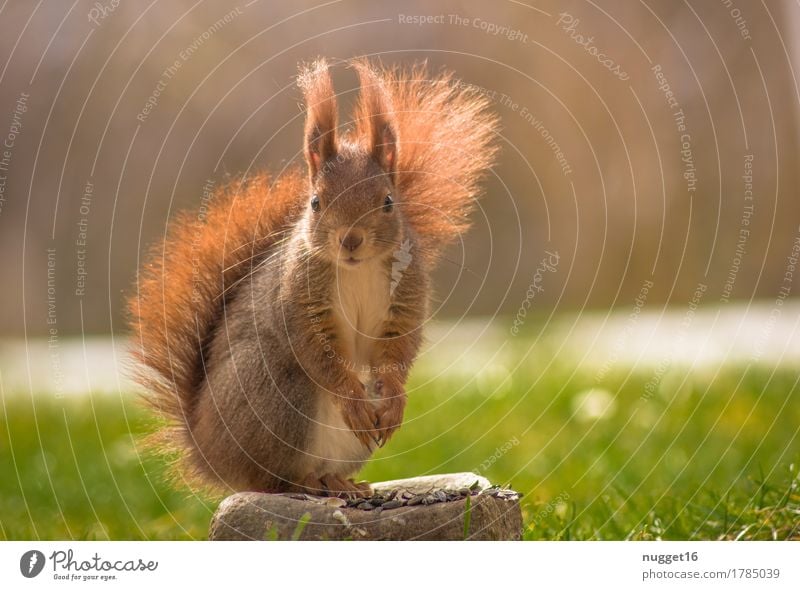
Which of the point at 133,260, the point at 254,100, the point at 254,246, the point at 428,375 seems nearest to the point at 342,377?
the point at 254,246

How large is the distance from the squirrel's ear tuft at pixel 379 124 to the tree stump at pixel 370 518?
657 mm

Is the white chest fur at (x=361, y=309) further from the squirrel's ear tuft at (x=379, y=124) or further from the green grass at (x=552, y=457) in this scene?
the green grass at (x=552, y=457)

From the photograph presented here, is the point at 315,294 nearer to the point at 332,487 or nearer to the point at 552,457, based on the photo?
the point at 332,487

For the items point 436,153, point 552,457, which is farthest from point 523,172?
point 436,153

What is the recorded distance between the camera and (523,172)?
5367 millimetres

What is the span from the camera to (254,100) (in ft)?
15.4

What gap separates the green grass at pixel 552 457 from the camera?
7.18 ft

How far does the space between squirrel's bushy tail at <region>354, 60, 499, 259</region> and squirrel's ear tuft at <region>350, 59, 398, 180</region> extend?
7 centimetres

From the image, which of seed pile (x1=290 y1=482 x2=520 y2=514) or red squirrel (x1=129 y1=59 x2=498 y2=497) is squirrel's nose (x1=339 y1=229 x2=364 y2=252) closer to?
red squirrel (x1=129 y1=59 x2=498 y2=497)

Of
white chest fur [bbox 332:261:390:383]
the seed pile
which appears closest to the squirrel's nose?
white chest fur [bbox 332:261:390:383]

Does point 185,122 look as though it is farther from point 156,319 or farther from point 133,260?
point 156,319

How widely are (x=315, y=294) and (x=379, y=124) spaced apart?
0.36 metres
